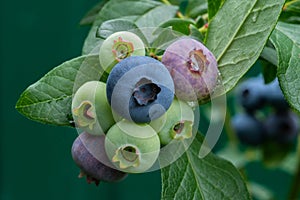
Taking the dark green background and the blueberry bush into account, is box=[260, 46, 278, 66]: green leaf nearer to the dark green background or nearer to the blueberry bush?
the blueberry bush

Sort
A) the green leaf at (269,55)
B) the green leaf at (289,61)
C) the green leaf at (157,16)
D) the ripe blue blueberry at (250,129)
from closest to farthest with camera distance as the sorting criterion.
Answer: the green leaf at (289,61) < the green leaf at (269,55) < the green leaf at (157,16) < the ripe blue blueberry at (250,129)

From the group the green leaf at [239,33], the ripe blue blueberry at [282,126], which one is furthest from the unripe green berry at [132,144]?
the ripe blue blueberry at [282,126]

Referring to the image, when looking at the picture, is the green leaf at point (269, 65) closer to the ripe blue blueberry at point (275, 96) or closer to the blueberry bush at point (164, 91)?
the blueberry bush at point (164, 91)

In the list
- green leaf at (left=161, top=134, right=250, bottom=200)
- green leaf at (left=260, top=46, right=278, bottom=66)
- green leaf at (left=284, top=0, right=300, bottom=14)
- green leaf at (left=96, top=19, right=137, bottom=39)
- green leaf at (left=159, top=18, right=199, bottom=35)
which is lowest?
green leaf at (left=161, top=134, right=250, bottom=200)

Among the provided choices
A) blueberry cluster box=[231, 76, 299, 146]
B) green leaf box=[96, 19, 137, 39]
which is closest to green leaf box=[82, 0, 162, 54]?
green leaf box=[96, 19, 137, 39]

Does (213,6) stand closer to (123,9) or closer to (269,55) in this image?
(269,55)

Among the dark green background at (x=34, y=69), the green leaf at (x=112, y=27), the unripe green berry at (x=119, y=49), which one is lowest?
the dark green background at (x=34, y=69)
